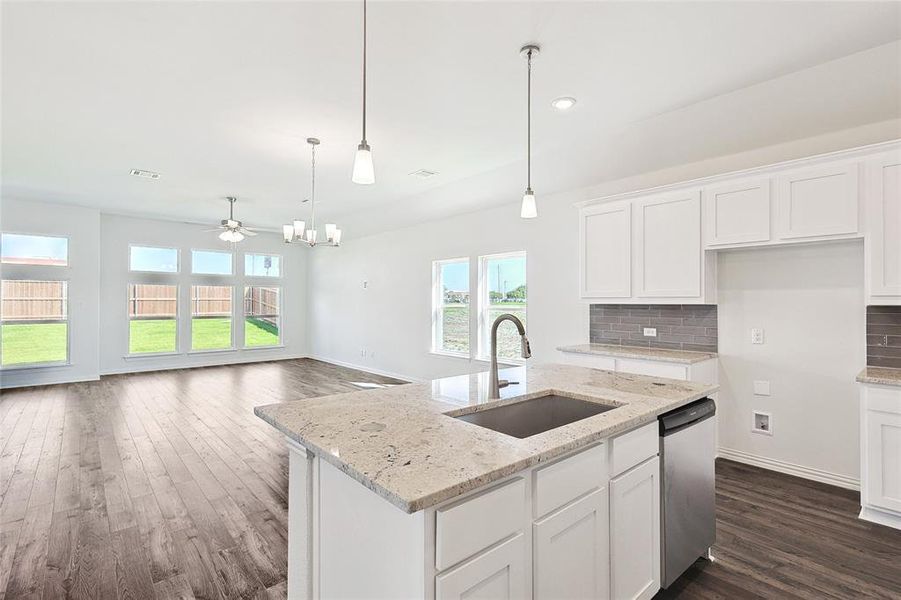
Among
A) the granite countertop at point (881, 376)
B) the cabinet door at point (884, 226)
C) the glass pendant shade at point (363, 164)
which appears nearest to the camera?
the glass pendant shade at point (363, 164)

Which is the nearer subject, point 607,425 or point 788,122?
point 607,425

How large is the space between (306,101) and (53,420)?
4866 millimetres

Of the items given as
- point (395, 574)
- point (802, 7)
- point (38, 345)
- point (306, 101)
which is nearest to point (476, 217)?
point (306, 101)

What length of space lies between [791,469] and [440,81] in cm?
403

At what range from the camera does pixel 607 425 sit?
1.60m

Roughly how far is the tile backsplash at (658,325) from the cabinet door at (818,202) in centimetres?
98

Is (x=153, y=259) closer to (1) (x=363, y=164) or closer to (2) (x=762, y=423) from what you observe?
(1) (x=363, y=164)

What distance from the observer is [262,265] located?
959 centimetres

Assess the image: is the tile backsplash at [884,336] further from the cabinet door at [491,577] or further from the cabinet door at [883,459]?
the cabinet door at [491,577]

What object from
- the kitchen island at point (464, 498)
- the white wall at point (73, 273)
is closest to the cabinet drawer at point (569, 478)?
the kitchen island at point (464, 498)

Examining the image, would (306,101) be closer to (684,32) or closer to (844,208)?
(684,32)

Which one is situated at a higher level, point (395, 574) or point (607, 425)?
point (607, 425)

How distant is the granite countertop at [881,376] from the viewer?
8.21 feet

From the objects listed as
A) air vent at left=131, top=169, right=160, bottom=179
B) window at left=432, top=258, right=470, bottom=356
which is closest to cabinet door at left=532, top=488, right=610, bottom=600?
window at left=432, top=258, right=470, bottom=356
